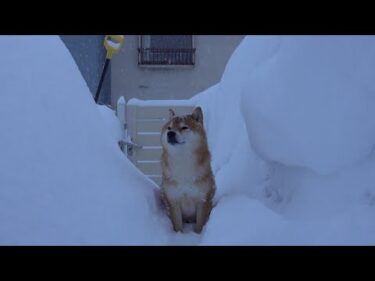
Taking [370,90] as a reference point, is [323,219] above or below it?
below

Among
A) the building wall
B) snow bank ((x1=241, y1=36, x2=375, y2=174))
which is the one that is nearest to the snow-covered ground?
snow bank ((x1=241, y1=36, x2=375, y2=174))

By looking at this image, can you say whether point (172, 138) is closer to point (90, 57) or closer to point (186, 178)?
point (186, 178)

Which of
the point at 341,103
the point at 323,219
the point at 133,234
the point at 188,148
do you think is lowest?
the point at 133,234

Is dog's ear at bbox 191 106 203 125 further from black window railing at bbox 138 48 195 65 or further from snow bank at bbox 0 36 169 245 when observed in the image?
black window railing at bbox 138 48 195 65

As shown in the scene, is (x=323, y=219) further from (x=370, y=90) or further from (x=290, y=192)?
(x=370, y=90)

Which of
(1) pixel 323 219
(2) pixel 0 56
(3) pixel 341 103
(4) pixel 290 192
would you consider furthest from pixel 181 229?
(2) pixel 0 56

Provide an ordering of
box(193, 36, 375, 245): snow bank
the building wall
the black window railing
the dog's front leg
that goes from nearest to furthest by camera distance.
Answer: box(193, 36, 375, 245): snow bank
the dog's front leg
the building wall
the black window railing

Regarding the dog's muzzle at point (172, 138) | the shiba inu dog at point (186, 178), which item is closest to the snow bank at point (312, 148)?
the shiba inu dog at point (186, 178)

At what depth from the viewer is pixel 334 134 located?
5.92 ft

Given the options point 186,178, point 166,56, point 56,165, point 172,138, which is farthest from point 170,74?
point 56,165

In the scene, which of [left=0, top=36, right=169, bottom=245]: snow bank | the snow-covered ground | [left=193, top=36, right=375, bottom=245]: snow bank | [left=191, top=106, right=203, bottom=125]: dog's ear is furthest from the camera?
[left=191, top=106, right=203, bottom=125]: dog's ear

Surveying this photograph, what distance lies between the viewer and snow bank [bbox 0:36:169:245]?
1.42 m

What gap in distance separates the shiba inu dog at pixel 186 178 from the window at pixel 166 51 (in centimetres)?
612

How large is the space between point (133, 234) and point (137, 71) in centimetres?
694
